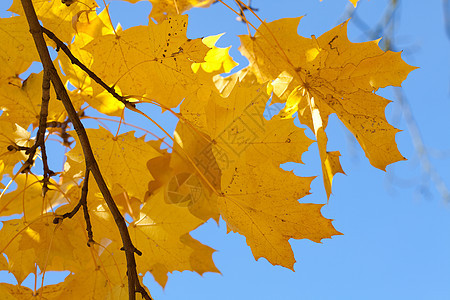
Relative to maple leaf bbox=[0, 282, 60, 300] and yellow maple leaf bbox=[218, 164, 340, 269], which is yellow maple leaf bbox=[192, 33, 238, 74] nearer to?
yellow maple leaf bbox=[218, 164, 340, 269]

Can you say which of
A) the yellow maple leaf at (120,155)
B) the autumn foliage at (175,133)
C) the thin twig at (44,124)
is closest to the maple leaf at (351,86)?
the autumn foliage at (175,133)

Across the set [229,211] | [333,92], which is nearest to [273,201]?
[229,211]

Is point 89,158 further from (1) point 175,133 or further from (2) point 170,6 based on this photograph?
(2) point 170,6

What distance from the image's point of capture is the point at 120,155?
877 mm

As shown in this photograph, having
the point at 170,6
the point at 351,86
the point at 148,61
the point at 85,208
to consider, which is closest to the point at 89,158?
the point at 85,208

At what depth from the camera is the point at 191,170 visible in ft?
3.11

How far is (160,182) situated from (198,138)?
0.16 m

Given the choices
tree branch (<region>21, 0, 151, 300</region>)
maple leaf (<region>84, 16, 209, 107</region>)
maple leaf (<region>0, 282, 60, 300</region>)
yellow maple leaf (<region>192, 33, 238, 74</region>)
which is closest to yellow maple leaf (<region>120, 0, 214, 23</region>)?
yellow maple leaf (<region>192, 33, 238, 74</region>)

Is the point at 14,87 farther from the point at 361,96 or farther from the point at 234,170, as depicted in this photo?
the point at 361,96

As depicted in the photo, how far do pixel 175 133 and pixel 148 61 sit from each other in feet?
0.58

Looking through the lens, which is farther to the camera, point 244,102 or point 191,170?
point 191,170

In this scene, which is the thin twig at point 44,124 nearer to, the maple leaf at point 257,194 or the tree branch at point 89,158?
the tree branch at point 89,158

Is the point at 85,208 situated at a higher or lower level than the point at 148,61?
lower

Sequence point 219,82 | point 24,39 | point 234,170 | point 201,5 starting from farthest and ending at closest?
point 201,5 < point 219,82 < point 24,39 < point 234,170
